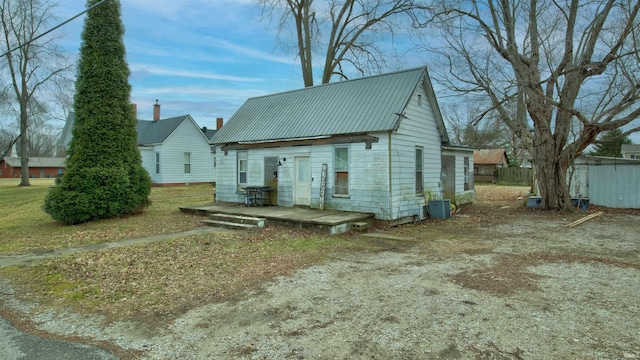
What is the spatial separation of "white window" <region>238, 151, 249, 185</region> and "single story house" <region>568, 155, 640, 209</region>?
43.3 feet

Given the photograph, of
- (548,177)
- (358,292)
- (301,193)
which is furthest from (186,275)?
(548,177)

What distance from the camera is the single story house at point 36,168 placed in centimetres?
6662

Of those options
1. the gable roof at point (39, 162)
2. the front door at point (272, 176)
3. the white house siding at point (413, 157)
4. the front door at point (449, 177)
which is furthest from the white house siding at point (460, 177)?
the gable roof at point (39, 162)

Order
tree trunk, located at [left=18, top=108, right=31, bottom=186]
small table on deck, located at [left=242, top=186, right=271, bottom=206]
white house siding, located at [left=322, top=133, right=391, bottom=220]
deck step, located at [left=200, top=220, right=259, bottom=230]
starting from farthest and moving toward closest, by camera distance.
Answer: tree trunk, located at [left=18, top=108, right=31, bottom=186]
small table on deck, located at [left=242, top=186, right=271, bottom=206]
white house siding, located at [left=322, top=133, right=391, bottom=220]
deck step, located at [left=200, top=220, right=259, bottom=230]

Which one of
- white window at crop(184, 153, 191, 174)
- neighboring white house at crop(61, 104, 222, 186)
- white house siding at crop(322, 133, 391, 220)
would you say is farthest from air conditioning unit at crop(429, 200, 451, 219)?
white window at crop(184, 153, 191, 174)

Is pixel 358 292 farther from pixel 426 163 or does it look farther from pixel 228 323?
pixel 426 163

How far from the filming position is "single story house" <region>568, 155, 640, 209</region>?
51.1ft

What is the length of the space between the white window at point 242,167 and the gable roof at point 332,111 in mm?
611

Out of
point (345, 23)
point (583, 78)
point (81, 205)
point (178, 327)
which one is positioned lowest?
point (178, 327)

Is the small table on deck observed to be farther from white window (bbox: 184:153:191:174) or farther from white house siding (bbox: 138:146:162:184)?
white window (bbox: 184:153:191:174)

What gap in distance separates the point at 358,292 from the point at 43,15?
3224cm

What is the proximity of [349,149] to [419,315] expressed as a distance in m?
8.10

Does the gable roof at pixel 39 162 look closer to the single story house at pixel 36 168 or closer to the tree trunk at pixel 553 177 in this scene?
the single story house at pixel 36 168

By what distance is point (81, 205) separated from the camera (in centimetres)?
1208
